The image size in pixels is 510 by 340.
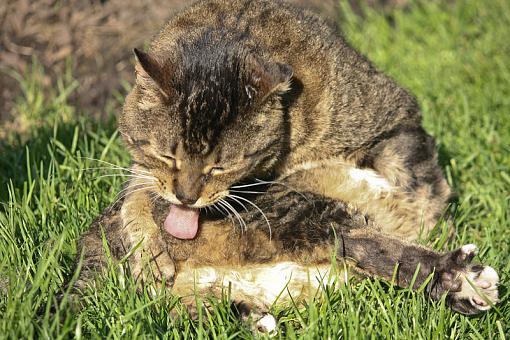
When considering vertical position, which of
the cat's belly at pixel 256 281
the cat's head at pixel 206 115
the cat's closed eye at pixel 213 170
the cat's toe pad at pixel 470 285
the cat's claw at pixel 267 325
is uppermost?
the cat's head at pixel 206 115

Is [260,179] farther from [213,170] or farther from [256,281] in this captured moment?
[256,281]

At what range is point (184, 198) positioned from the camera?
327cm

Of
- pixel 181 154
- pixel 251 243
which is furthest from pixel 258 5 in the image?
pixel 251 243

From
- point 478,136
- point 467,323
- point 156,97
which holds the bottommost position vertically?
point 467,323

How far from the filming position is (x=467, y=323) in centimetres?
313

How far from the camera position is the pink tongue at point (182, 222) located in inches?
130

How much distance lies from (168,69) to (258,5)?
0.90 meters

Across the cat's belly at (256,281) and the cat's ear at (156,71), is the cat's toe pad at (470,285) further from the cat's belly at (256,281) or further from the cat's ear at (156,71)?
the cat's ear at (156,71)

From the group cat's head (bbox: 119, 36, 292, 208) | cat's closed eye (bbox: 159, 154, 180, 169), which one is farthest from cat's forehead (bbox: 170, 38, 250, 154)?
cat's closed eye (bbox: 159, 154, 180, 169)

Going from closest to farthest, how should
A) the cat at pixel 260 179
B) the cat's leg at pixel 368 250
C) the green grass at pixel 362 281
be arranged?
the green grass at pixel 362 281
the cat's leg at pixel 368 250
the cat at pixel 260 179

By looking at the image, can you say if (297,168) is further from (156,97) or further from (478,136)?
(478,136)

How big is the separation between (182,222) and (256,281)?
17.5 inches

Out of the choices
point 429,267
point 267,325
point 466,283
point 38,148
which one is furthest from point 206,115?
point 38,148

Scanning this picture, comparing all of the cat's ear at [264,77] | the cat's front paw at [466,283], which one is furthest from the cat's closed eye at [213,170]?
the cat's front paw at [466,283]
